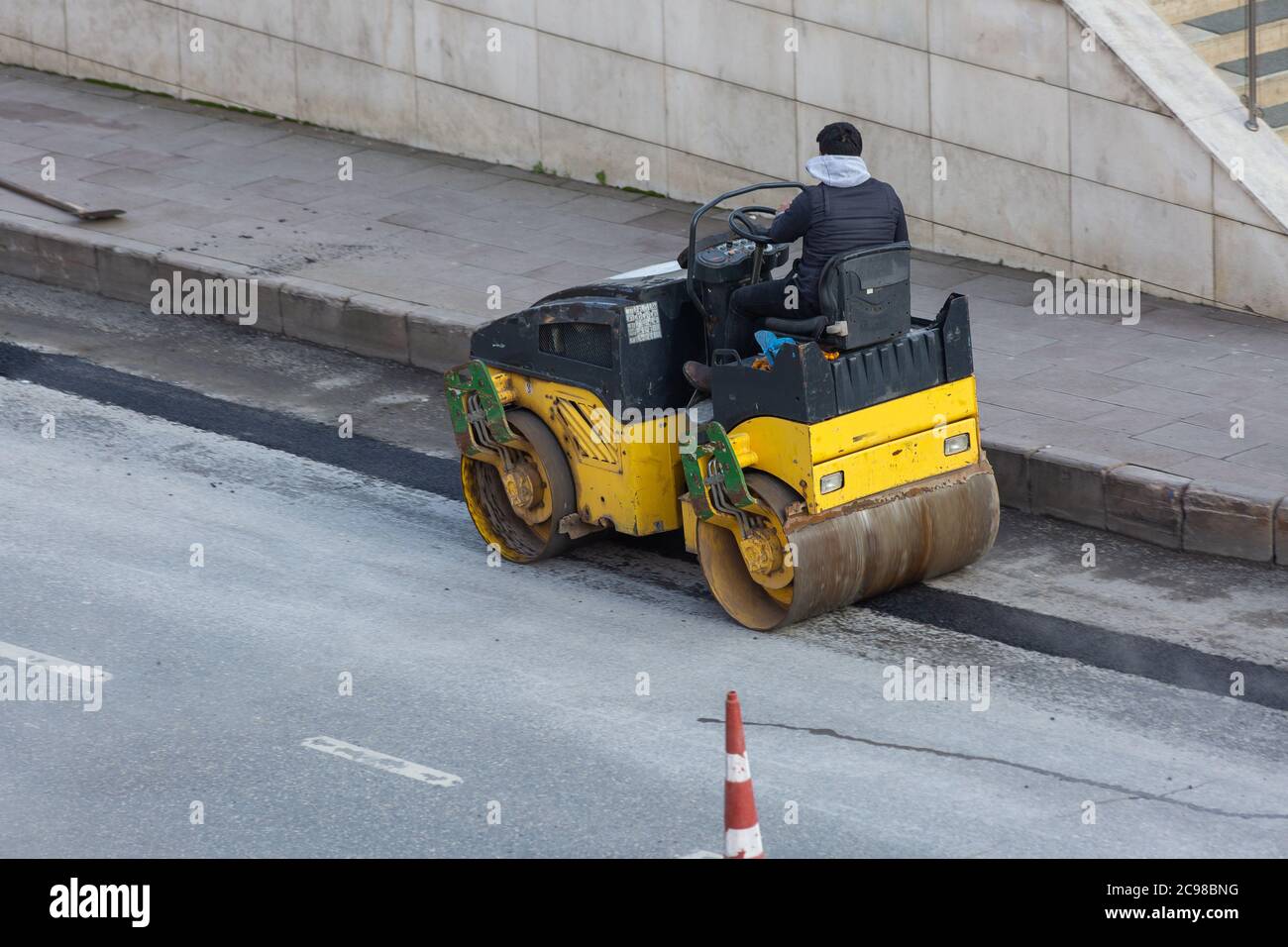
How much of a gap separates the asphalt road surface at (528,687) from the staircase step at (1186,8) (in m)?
5.13

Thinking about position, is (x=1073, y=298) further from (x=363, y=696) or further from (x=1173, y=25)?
(x=363, y=696)

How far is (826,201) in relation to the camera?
927 centimetres

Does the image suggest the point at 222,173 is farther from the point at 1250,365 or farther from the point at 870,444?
the point at 870,444

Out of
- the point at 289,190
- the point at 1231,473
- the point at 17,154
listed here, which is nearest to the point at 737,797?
the point at 1231,473

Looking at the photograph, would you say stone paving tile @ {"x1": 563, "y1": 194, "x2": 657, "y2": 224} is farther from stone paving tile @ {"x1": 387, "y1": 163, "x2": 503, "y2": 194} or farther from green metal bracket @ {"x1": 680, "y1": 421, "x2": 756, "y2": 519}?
green metal bracket @ {"x1": 680, "y1": 421, "x2": 756, "y2": 519}

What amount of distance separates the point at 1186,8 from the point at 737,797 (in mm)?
9215

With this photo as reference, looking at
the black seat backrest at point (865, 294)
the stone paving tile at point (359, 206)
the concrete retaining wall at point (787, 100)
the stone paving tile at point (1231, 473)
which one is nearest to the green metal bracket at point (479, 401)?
the black seat backrest at point (865, 294)

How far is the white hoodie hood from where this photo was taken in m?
9.27

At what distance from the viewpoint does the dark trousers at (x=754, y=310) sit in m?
9.34

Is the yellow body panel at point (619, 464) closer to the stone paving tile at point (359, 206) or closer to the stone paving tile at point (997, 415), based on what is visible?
the stone paving tile at point (997, 415)

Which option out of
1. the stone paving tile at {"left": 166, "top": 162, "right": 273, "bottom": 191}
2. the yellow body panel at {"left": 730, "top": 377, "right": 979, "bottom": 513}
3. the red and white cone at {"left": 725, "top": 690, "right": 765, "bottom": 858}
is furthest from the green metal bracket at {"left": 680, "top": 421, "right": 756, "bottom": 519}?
the stone paving tile at {"left": 166, "top": 162, "right": 273, "bottom": 191}

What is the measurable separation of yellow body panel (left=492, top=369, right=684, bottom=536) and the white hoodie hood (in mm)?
1324

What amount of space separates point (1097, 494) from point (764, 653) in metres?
2.20

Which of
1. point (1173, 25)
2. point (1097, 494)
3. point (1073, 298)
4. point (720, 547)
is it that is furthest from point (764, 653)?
point (1173, 25)
